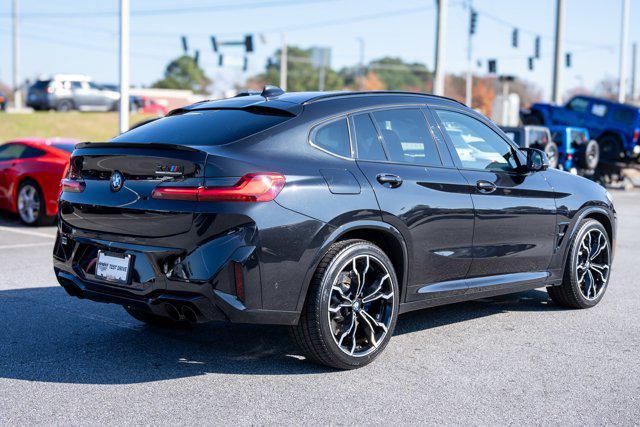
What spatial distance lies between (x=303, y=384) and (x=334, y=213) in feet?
3.28

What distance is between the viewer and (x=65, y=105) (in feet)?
136

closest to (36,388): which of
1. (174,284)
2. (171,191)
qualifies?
(174,284)

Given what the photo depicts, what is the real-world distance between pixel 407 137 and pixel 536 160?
132cm

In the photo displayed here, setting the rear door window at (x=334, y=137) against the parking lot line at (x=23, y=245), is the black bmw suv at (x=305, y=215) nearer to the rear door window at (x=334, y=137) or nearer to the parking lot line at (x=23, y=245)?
the rear door window at (x=334, y=137)

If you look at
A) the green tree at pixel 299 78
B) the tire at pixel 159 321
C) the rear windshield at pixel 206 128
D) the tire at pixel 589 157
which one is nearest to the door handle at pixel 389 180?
the rear windshield at pixel 206 128

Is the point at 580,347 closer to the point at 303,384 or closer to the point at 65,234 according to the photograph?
the point at 303,384

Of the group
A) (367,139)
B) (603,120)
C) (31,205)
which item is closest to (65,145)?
(31,205)

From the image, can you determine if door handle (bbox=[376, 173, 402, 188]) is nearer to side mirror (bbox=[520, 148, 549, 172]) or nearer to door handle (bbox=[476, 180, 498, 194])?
door handle (bbox=[476, 180, 498, 194])

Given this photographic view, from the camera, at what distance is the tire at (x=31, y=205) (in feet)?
42.6

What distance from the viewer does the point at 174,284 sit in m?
4.66

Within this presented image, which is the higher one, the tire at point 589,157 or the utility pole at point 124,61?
the utility pole at point 124,61

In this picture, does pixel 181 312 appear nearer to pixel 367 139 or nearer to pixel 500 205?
pixel 367 139

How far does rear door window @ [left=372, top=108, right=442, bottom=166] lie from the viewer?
18.2 ft

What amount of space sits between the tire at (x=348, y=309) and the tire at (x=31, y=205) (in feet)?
29.4
